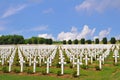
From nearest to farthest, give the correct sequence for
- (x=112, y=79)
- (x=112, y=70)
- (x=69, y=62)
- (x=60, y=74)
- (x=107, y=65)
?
1. (x=112, y=79)
2. (x=60, y=74)
3. (x=112, y=70)
4. (x=107, y=65)
5. (x=69, y=62)

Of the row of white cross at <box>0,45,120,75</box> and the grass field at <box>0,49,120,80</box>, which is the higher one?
the row of white cross at <box>0,45,120,75</box>

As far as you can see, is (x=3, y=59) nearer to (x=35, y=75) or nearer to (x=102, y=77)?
(x=35, y=75)

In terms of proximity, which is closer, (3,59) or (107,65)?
(107,65)

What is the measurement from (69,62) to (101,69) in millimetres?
5952

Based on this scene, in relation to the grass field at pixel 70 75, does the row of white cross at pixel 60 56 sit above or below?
above

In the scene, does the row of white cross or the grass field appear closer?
the grass field

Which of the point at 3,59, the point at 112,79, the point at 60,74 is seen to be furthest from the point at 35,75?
the point at 3,59

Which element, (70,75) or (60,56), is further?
(60,56)

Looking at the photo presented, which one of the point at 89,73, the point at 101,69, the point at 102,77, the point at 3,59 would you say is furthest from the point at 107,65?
the point at 3,59

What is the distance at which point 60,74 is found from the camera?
92.7 ft

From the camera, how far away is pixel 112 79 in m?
25.3

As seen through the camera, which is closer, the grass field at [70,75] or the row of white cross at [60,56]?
the grass field at [70,75]

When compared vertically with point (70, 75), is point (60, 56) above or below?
above

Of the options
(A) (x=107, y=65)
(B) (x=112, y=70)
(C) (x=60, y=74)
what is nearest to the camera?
(C) (x=60, y=74)
